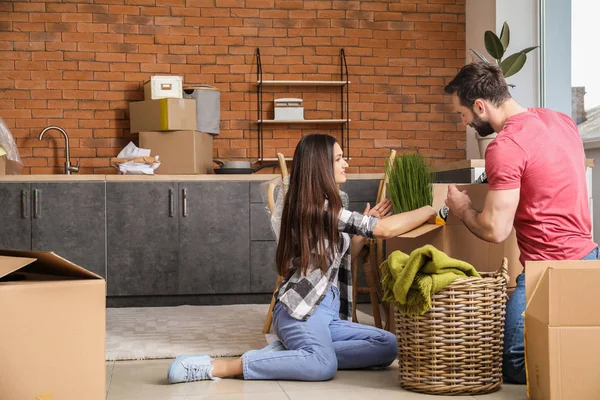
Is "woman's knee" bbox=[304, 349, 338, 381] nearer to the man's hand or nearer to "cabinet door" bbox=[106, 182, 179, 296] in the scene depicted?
the man's hand

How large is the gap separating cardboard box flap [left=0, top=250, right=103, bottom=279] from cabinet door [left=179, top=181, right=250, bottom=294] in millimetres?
3456

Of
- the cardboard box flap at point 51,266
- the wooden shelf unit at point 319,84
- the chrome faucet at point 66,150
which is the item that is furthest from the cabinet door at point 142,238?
the cardboard box flap at point 51,266

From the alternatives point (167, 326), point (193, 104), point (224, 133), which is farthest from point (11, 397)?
point (224, 133)

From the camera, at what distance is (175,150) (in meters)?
5.18

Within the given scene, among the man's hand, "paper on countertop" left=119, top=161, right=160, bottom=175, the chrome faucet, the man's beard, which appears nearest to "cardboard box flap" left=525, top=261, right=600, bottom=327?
the man's hand

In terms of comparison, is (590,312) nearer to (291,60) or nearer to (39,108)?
(291,60)

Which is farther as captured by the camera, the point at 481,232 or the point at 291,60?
the point at 291,60

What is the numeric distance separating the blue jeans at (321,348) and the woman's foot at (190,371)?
0.13 meters

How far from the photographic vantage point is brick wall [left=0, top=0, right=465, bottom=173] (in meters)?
5.55

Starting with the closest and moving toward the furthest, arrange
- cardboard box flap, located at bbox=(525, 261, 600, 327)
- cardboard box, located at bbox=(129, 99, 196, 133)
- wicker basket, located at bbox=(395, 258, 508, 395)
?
cardboard box flap, located at bbox=(525, 261, 600, 327) < wicker basket, located at bbox=(395, 258, 508, 395) < cardboard box, located at bbox=(129, 99, 196, 133)

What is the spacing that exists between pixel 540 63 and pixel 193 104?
7.85 feet

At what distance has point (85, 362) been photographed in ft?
4.75

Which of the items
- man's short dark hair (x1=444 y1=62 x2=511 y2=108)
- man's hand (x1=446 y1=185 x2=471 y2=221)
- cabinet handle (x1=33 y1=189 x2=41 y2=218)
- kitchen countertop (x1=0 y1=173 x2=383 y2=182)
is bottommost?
cabinet handle (x1=33 y1=189 x2=41 y2=218)

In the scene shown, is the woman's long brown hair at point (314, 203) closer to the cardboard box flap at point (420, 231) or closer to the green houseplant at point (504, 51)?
the cardboard box flap at point (420, 231)
